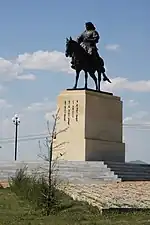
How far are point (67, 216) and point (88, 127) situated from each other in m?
12.9

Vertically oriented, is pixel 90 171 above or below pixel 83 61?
below

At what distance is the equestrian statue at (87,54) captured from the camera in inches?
987

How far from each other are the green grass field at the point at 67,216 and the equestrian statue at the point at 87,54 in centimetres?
1174

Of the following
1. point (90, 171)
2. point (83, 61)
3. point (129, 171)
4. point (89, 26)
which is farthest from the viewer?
point (89, 26)

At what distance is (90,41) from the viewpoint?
2578cm

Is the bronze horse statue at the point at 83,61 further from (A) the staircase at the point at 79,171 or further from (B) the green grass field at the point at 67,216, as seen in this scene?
(B) the green grass field at the point at 67,216

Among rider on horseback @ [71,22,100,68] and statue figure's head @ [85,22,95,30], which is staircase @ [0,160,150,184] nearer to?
rider on horseback @ [71,22,100,68]

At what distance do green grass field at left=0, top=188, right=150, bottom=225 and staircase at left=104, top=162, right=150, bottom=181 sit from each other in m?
7.73

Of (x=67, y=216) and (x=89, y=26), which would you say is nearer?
(x=67, y=216)

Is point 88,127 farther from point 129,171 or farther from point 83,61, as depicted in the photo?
point 83,61

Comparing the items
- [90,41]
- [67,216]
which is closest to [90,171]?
[90,41]

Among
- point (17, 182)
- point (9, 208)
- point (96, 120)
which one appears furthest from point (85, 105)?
point (9, 208)

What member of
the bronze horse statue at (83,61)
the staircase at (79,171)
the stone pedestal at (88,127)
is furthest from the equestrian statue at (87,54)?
the staircase at (79,171)

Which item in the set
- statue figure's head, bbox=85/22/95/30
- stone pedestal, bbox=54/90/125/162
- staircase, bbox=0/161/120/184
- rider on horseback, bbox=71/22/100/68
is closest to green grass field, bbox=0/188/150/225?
staircase, bbox=0/161/120/184
